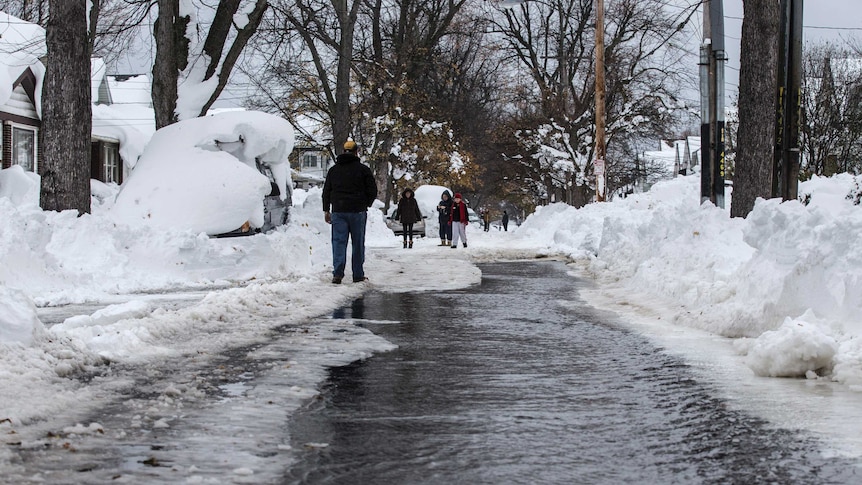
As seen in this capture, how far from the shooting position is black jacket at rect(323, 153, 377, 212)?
43.9ft

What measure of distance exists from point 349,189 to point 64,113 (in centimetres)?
434

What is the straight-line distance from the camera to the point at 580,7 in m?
46.7

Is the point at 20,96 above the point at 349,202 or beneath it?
above

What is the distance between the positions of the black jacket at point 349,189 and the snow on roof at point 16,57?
16.8 metres

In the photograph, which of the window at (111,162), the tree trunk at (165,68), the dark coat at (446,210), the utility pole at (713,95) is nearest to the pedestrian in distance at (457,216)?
the dark coat at (446,210)

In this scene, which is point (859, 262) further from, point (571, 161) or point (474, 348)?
point (571, 161)

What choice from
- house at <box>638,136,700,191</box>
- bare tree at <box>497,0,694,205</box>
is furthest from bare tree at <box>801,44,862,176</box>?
house at <box>638,136,700,191</box>

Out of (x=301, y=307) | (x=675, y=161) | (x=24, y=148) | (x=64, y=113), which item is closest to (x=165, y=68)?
(x=64, y=113)

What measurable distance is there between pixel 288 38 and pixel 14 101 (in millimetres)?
8166

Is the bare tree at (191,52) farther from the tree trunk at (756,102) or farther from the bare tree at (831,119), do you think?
the bare tree at (831,119)

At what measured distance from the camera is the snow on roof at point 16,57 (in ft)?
92.0

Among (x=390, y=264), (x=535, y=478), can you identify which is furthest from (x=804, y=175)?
(x=535, y=478)

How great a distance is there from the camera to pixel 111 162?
135ft

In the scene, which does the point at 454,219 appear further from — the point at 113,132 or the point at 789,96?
the point at 113,132
